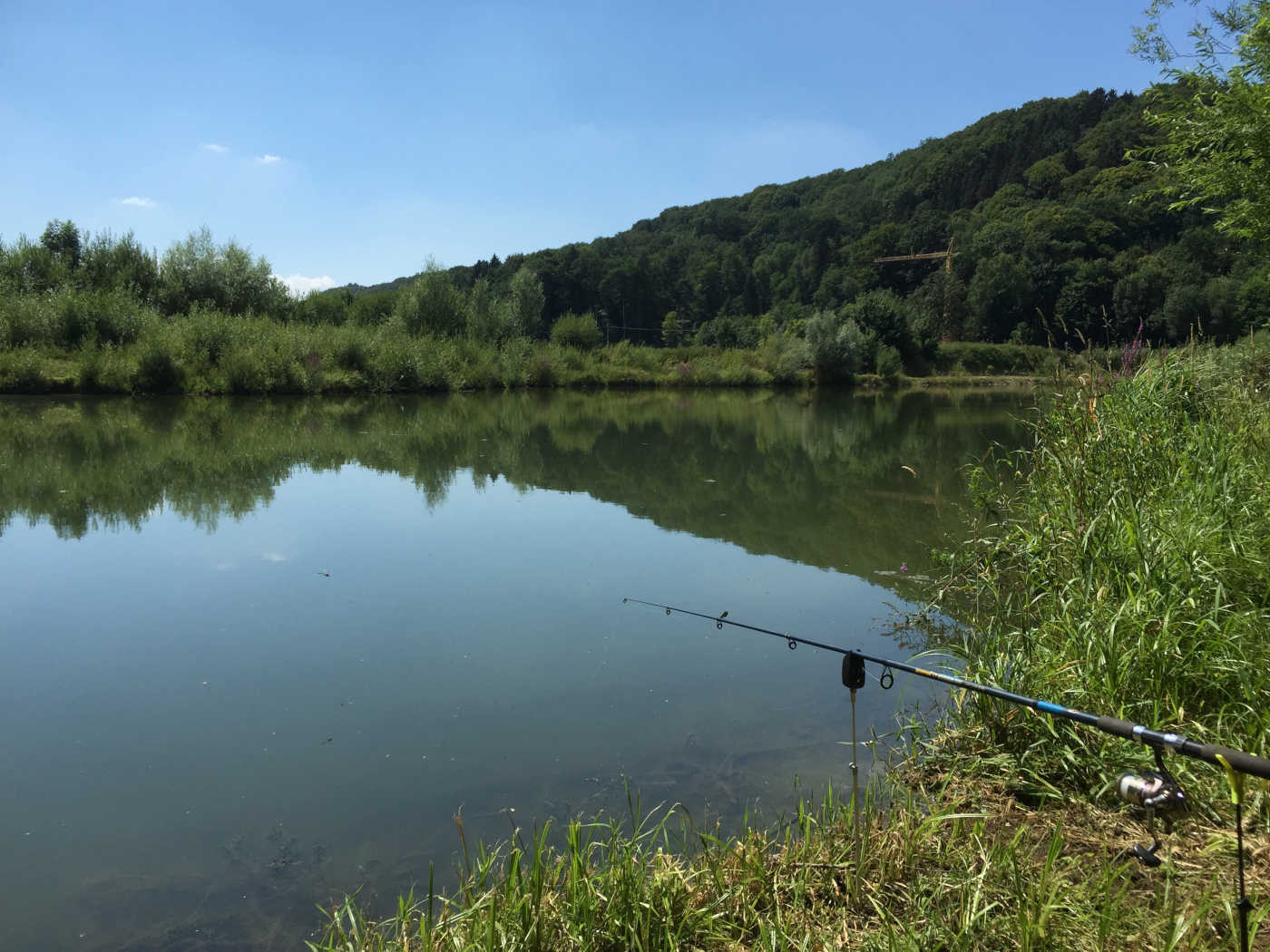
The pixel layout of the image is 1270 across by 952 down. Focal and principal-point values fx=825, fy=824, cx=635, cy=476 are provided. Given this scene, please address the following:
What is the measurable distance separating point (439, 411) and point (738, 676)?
753 inches

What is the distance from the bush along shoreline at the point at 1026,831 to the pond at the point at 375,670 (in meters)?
0.40

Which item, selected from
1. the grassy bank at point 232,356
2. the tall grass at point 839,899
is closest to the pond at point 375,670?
the tall grass at point 839,899

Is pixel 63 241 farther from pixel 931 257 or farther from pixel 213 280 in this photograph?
pixel 931 257

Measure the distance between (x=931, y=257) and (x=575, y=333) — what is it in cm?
3844

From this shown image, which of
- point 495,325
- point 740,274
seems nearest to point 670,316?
point 740,274

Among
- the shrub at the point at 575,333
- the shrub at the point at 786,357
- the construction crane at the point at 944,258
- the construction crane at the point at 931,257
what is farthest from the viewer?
the construction crane at the point at 931,257

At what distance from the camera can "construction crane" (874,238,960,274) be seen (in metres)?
62.6

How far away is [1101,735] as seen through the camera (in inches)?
119

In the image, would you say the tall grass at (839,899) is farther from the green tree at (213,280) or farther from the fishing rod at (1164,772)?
the green tree at (213,280)

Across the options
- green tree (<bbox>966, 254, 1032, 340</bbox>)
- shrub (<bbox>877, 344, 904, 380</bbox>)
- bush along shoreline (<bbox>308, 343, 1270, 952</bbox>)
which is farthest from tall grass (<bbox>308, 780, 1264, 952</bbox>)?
green tree (<bbox>966, 254, 1032, 340</bbox>)

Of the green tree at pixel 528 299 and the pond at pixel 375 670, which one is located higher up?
the green tree at pixel 528 299

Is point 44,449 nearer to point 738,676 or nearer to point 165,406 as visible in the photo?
point 165,406

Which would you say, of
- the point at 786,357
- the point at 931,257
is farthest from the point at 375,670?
the point at 931,257

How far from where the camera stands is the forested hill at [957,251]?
149ft
